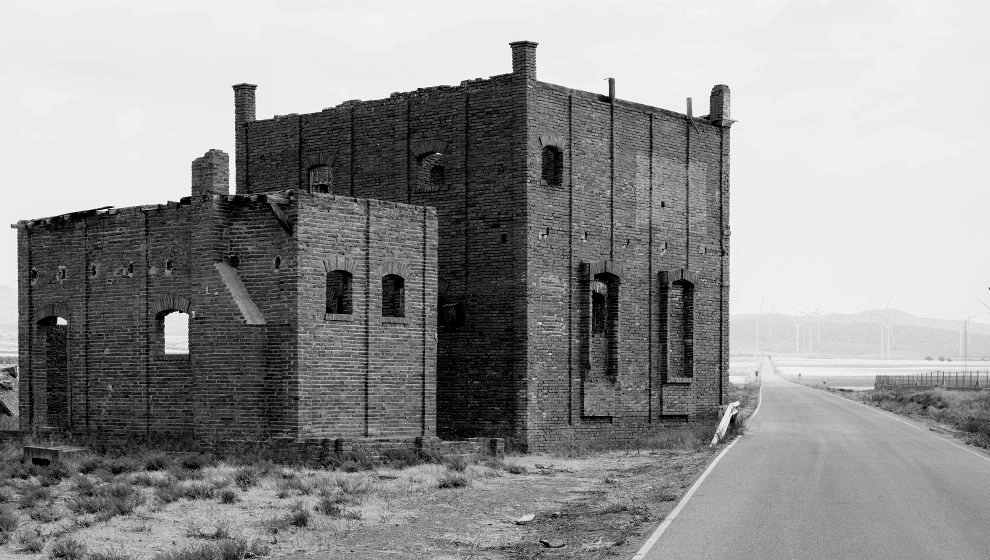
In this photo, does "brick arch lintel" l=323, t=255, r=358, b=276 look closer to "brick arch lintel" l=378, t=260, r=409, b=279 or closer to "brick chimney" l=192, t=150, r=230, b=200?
"brick arch lintel" l=378, t=260, r=409, b=279

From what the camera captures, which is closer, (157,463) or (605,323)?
(157,463)

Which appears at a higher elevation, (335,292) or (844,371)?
(335,292)

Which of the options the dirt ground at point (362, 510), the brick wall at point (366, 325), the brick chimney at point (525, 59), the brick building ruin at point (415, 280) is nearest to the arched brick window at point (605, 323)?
the brick building ruin at point (415, 280)

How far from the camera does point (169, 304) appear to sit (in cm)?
2603

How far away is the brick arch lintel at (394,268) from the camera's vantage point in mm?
25828

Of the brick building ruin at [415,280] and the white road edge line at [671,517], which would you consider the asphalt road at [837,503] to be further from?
the brick building ruin at [415,280]

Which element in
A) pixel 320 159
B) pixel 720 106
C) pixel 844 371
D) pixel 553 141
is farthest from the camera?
pixel 844 371

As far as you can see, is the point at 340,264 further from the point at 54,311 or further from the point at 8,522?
the point at 8,522

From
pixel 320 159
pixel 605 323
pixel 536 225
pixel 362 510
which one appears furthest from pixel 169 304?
pixel 605 323

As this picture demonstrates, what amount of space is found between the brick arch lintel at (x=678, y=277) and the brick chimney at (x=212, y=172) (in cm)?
1251

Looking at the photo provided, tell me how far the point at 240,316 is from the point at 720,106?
1749cm

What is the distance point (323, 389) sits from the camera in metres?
24.5

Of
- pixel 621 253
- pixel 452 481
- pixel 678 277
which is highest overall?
pixel 621 253

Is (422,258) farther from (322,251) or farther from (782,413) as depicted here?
(782,413)
